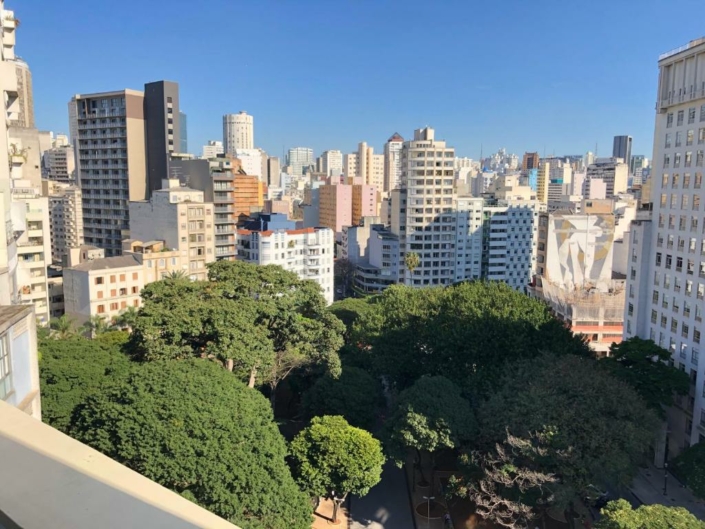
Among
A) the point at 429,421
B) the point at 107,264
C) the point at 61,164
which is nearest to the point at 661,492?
the point at 429,421

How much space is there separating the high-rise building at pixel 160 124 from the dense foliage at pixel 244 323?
39.6m

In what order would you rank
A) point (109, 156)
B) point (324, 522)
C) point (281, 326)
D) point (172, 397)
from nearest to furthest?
1. point (172, 397)
2. point (324, 522)
3. point (281, 326)
4. point (109, 156)

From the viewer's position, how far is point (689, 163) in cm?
3008

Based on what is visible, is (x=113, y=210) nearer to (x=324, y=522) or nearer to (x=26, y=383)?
(x=324, y=522)

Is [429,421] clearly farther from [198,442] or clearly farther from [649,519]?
[198,442]

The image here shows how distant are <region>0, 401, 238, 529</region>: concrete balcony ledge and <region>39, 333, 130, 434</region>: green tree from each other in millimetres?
18919

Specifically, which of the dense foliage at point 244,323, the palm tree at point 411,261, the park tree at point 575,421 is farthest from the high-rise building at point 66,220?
the park tree at point 575,421

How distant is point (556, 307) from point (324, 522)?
97.9ft

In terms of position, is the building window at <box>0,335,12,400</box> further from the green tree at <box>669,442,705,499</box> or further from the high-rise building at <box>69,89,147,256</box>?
the high-rise building at <box>69,89,147,256</box>

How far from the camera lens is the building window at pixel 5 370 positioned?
7.91 meters

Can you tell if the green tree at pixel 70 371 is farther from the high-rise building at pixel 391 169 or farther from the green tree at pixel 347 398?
the high-rise building at pixel 391 169

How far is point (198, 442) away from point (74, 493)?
1602 centimetres

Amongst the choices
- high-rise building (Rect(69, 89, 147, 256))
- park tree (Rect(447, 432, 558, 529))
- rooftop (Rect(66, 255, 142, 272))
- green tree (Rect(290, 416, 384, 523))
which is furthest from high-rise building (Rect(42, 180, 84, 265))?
park tree (Rect(447, 432, 558, 529))

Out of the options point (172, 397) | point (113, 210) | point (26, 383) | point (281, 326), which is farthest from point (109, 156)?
point (26, 383)
